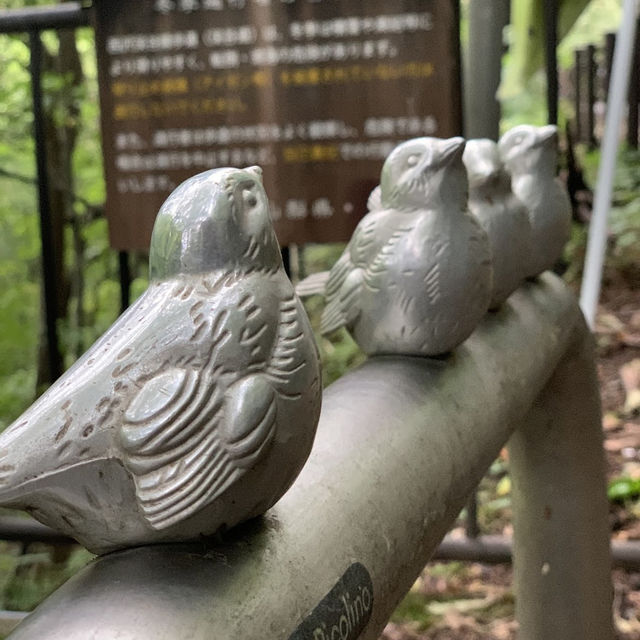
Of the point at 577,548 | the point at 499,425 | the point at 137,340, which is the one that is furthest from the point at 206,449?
the point at 577,548

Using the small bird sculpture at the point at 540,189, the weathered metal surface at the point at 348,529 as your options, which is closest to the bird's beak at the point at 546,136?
the small bird sculpture at the point at 540,189

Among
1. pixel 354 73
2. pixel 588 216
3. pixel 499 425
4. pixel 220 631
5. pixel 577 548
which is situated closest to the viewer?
pixel 220 631

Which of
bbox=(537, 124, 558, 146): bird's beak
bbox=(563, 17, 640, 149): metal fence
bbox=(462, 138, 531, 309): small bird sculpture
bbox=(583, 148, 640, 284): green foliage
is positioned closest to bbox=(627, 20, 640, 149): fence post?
bbox=(563, 17, 640, 149): metal fence

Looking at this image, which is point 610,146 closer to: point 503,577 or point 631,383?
point 503,577

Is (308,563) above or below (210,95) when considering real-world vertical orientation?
below

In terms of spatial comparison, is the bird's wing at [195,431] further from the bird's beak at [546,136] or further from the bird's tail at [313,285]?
the bird's beak at [546,136]

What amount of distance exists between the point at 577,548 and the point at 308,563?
0.72 meters

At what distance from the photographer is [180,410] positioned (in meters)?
0.34

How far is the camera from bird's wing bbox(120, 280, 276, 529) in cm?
34

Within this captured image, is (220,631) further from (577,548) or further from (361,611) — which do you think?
(577,548)

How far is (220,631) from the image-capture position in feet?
1.05

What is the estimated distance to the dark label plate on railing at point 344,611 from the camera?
0.36 m

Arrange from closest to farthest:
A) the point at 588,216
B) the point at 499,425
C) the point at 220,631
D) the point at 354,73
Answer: the point at 220,631
the point at 499,425
the point at 354,73
the point at 588,216

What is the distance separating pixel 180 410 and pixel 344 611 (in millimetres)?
118
